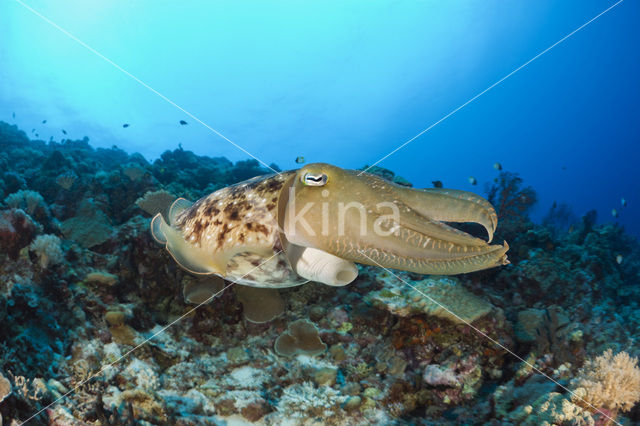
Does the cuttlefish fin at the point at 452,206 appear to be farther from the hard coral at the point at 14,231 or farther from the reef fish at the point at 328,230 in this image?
the hard coral at the point at 14,231

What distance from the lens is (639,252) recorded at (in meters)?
19.1

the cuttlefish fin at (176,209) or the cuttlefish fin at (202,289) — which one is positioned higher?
the cuttlefish fin at (176,209)

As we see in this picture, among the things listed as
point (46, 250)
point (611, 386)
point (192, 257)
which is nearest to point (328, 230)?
point (192, 257)

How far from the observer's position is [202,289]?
462 cm

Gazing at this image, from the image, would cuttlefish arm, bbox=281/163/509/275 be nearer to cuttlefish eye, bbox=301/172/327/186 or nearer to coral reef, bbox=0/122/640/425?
cuttlefish eye, bbox=301/172/327/186

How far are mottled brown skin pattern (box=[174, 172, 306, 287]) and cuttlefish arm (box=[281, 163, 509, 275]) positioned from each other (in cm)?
36

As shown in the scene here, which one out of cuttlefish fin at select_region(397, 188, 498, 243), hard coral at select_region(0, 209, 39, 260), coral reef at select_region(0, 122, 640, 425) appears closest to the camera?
cuttlefish fin at select_region(397, 188, 498, 243)

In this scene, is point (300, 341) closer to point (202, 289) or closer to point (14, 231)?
point (202, 289)

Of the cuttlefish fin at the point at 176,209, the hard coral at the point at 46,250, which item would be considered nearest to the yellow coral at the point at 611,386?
the cuttlefish fin at the point at 176,209

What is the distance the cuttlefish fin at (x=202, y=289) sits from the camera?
458cm

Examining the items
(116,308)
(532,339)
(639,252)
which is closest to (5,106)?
(116,308)

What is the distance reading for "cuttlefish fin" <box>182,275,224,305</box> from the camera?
15.0 ft

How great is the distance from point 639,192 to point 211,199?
132628 millimetres

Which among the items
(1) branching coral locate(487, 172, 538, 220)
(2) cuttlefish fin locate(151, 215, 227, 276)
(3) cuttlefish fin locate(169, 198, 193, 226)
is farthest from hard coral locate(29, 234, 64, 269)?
(1) branching coral locate(487, 172, 538, 220)
